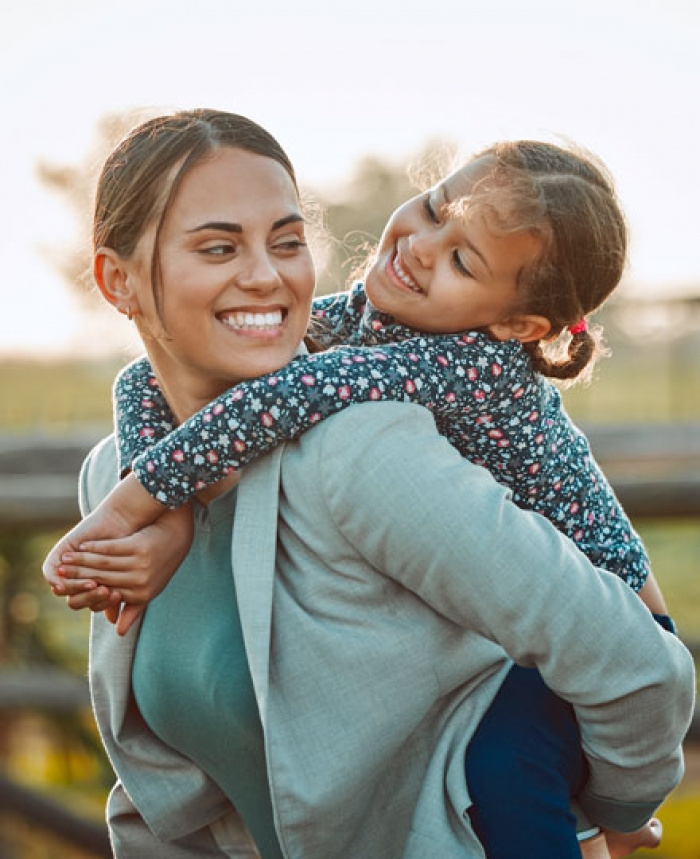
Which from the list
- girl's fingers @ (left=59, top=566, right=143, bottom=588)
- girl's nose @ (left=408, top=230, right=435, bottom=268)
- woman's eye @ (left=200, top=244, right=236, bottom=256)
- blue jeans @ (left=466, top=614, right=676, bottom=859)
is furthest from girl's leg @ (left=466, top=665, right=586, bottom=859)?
woman's eye @ (left=200, top=244, right=236, bottom=256)

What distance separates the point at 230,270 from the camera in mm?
1705

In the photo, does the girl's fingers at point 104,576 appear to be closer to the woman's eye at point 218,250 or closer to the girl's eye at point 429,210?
the woman's eye at point 218,250

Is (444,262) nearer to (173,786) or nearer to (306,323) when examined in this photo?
(306,323)

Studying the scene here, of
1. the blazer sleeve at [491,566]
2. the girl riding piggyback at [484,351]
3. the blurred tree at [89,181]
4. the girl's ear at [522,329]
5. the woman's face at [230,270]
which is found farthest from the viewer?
the blurred tree at [89,181]

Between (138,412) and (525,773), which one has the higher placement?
(138,412)

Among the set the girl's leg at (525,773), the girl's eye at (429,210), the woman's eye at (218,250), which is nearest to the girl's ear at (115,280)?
the woman's eye at (218,250)

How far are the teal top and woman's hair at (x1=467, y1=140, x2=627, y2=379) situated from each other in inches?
24.0

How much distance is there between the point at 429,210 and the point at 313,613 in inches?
29.5

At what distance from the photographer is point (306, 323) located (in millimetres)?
1808

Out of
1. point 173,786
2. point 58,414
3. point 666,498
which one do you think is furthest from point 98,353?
point 173,786

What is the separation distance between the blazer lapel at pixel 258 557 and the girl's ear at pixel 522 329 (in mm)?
450

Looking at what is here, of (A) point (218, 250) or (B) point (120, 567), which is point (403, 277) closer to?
(A) point (218, 250)

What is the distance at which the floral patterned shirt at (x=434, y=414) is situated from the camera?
61.9 inches

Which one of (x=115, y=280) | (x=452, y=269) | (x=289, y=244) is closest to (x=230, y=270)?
(x=289, y=244)
